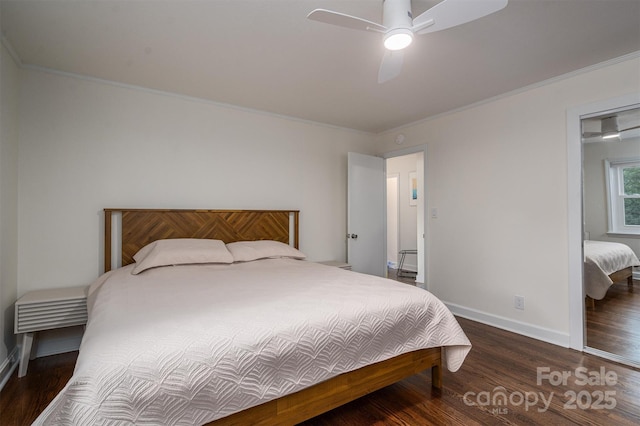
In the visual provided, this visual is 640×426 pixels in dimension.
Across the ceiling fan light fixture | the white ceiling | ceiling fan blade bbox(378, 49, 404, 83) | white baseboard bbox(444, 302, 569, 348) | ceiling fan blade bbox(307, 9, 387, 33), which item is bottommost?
white baseboard bbox(444, 302, 569, 348)

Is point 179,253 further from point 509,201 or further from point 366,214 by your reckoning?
point 509,201

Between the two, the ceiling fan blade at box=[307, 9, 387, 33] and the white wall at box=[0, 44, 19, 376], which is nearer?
the ceiling fan blade at box=[307, 9, 387, 33]

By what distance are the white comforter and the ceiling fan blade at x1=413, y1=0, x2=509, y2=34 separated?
156 centimetres

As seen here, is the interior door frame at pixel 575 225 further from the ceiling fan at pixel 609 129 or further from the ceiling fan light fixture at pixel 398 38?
the ceiling fan light fixture at pixel 398 38

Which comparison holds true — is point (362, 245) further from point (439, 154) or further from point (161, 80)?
point (161, 80)

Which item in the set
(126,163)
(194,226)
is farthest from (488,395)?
(126,163)

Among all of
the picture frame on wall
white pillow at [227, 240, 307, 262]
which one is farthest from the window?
the picture frame on wall

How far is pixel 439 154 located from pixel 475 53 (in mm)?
1573

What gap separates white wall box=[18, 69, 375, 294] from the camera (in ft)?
8.29

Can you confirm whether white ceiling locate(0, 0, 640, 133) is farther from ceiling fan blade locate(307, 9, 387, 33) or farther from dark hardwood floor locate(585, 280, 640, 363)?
dark hardwood floor locate(585, 280, 640, 363)

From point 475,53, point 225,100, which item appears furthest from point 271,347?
point 225,100

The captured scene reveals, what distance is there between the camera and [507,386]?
204cm

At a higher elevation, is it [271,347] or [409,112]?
[409,112]

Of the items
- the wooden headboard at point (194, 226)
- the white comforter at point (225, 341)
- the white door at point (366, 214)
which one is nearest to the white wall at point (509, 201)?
the white door at point (366, 214)
